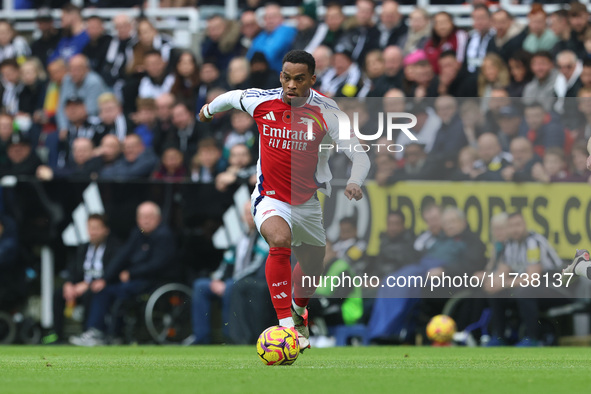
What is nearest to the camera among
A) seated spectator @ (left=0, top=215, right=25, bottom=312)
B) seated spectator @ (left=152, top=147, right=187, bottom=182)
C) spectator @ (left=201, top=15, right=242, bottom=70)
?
seated spectator @ (left=0, top=215, right=25, bottom=312)

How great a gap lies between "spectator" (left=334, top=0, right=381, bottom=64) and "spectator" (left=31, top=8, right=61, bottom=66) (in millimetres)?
5223

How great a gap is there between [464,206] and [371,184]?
1040mm

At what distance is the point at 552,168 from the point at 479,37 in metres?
3.45

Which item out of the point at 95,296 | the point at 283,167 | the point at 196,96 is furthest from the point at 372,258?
the point at 196,96

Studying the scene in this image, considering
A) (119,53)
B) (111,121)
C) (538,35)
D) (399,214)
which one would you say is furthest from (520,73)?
(119,53)

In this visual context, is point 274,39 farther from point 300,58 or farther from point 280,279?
point 280,279

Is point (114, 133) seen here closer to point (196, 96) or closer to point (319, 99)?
Answer: point (196, 96)

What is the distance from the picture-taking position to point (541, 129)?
12.5 m

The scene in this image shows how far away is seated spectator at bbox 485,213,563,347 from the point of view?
1176 cm

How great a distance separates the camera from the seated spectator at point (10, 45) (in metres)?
18.6

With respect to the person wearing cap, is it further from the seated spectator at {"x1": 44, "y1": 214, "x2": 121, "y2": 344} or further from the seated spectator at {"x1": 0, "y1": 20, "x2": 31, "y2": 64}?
the seated spectator at {"x1": 0, "y1": 20, "x2": 31, "y2": 64}

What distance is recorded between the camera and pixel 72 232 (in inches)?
574

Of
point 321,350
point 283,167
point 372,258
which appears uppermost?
point 283,167

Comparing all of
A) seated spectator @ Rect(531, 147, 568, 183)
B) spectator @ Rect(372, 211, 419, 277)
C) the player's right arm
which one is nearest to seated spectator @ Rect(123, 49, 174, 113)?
spectator @ Rect(372, 211, 419, 277)
